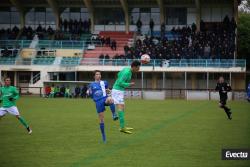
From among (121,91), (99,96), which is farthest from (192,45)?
(99,96)

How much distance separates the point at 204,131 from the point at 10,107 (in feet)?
19.9

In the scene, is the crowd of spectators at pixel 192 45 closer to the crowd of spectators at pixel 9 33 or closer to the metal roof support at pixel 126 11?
the metal roof support at pixel 126 11

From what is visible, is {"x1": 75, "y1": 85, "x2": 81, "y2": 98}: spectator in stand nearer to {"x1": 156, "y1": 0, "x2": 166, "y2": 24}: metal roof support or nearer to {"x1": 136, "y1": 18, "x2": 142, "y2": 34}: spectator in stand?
{"x1": 136, "y1": 18, "x2": 142, "y2": 34}: spectator in stand

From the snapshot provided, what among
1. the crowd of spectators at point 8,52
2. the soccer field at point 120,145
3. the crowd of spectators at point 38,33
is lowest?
the soccer field at point 120,145

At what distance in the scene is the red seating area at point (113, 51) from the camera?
57.7 meters

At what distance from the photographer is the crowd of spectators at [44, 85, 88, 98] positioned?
50.4 m

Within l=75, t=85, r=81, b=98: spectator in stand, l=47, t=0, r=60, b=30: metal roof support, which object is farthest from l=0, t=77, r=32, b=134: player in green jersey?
l=47, t=0, r=60, b=30: metal roof support

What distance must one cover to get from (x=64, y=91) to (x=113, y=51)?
906cm

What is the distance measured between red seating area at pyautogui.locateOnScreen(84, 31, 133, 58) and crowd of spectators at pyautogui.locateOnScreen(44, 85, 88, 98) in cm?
732

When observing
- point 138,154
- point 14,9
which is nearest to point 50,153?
point 138,154

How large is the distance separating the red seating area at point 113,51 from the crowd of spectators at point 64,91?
7.32 m

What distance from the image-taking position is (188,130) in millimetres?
18422

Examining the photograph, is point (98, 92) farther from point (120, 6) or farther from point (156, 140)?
point (120, 6)

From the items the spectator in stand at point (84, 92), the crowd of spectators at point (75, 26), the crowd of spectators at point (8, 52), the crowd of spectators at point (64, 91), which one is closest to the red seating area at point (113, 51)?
the crowd of spectators at point (75, 26)
